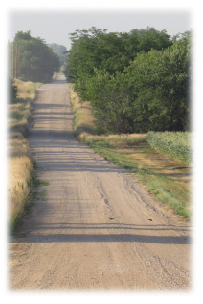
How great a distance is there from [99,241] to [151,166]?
745 inches

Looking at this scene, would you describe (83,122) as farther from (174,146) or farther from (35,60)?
(35,60)

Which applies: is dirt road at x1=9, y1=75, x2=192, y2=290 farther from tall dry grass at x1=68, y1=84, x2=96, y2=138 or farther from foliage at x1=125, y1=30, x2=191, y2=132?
tall dry grass at x1=68, y1=84, x2=96, y2=138

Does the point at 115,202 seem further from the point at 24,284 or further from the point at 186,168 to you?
the point at 186,168

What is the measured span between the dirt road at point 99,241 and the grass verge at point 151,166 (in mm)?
633

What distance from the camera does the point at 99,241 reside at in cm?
1009

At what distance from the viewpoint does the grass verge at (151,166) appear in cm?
1565

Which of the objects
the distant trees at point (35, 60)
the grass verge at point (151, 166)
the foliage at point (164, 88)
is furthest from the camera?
the distant trees at point (35, 60)

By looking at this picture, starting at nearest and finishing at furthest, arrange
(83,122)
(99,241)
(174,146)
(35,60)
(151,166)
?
(99,241) < (151,166) < (174,146) < (83,122) < (35,60)

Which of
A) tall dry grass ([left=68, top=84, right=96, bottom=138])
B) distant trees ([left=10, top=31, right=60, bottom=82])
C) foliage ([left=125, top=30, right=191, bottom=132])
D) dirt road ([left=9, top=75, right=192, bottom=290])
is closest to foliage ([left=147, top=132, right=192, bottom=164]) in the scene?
foliage ([left=125, top=30, right=191, bottom=132])

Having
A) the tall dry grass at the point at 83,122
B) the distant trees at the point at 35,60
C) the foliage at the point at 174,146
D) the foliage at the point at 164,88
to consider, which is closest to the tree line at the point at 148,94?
the foliage at the point at 164,88

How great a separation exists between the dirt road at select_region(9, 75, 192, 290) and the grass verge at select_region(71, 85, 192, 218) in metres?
0.63

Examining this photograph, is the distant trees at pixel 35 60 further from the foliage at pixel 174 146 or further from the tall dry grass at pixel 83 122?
the foliage at pixel 174 146

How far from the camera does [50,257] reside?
29.0ft

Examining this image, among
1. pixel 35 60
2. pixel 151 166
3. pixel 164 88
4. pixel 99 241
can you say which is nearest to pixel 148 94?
pixel 164 88
